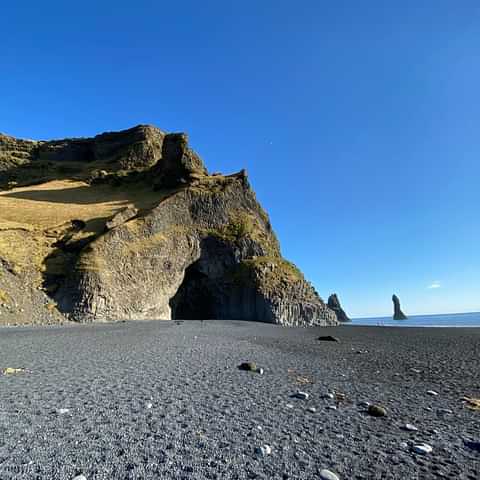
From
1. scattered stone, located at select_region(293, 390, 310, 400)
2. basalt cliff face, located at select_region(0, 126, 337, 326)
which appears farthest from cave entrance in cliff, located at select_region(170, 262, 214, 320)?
scattered stone, located at select_region(293, 390, 310, 400)

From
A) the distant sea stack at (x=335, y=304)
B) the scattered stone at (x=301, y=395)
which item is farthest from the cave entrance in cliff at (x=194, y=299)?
the distant sea stack at (x=335, y=304)

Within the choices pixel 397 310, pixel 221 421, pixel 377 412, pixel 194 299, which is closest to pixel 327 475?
pixel 221 421

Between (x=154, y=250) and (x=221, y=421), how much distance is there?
44.3m

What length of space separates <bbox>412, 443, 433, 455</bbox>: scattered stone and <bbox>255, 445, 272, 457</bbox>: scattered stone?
2435 mm

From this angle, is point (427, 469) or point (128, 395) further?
point (128, 395)

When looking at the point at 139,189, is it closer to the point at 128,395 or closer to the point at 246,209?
the point at 246,209

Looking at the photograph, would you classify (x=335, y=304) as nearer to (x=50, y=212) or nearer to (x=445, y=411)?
(x=50, y=212)

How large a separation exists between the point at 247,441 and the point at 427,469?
110 inches

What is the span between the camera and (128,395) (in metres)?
7.99

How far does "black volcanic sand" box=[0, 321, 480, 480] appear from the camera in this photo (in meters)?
4.56

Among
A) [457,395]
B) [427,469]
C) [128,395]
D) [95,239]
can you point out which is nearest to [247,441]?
[427,469]

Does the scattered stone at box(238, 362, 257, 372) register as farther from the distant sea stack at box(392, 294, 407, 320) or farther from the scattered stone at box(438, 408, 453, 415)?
the distant sea stack at box(392, 294, 407, 320)

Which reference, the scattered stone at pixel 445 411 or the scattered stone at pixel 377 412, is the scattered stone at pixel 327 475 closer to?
the scattered stone at pixel 377 412

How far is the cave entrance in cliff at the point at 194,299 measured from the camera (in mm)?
58781
